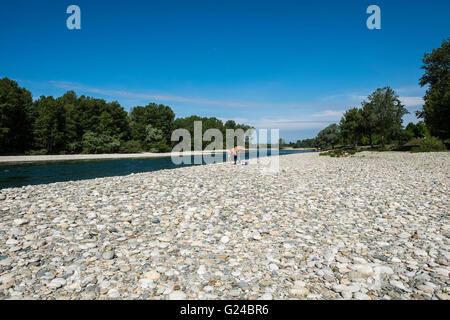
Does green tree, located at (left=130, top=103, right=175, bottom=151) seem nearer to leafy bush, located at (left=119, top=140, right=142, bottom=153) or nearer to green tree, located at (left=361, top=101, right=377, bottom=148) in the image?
leafy bush, located at (left=119, top=140, right=142, bottom=153)

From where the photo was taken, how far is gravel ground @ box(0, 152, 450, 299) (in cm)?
408

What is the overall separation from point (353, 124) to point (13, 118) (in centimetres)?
9044

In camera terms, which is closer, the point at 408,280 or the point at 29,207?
the point at 408,280

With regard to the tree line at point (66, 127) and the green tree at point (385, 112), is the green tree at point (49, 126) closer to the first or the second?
the tree line at point (66, 127)

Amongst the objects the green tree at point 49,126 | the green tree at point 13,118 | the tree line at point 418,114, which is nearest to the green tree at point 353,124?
the tree line at point 418,114

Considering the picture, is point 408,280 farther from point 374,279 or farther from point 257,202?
point 257,202

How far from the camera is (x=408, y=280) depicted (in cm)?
427

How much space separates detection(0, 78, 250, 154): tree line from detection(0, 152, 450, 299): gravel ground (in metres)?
59.3

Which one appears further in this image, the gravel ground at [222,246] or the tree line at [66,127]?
the tree line at [66,127]

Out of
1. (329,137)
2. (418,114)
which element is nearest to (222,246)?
(418,114)

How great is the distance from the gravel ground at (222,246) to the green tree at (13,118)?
2275 inches

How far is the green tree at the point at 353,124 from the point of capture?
66081mm

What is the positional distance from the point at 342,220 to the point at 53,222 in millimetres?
9210
